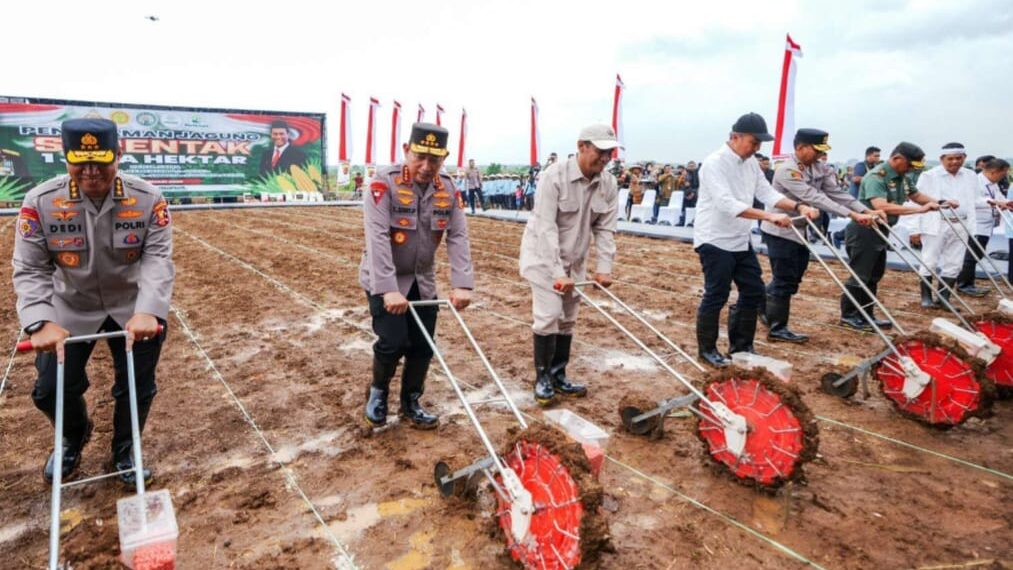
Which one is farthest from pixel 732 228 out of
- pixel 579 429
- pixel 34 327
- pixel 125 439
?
pixel 34 327

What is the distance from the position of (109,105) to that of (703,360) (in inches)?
1186

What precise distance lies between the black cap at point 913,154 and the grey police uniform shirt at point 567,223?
3.26 metres

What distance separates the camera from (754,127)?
446 centimetres

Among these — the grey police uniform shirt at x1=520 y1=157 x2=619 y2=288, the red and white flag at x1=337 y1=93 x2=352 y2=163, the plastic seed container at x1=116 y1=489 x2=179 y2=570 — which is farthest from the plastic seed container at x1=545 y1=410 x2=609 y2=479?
the red and white flag at x1=337 y1=93 x2=352 y2=163

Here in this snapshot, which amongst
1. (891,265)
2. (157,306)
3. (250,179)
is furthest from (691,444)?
(250,179)

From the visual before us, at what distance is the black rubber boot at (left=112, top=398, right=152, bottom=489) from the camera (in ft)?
10.4

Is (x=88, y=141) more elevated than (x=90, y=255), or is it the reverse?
(x=88, y=141)

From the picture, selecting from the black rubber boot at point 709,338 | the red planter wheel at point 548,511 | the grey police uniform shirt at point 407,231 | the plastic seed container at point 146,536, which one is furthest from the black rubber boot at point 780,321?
the plastic seed container at point 146,536

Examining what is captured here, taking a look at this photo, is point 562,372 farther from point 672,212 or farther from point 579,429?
point 672,212

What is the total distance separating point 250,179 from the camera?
30328 millimetres

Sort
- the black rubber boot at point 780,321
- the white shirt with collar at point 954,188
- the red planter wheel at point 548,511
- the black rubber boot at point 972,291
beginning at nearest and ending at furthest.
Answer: the red planter wheel at point 548,511, the black rubber boot at point 780,321, the white shirt with collar at point 954,188, the black rubber boot at point 972,291

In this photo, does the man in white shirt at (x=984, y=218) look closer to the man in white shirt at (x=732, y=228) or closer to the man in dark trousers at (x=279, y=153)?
the man in white shirt at (x=732, y=228)

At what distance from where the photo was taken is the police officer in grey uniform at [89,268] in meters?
2.67

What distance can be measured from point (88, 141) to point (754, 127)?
4.00 meters
